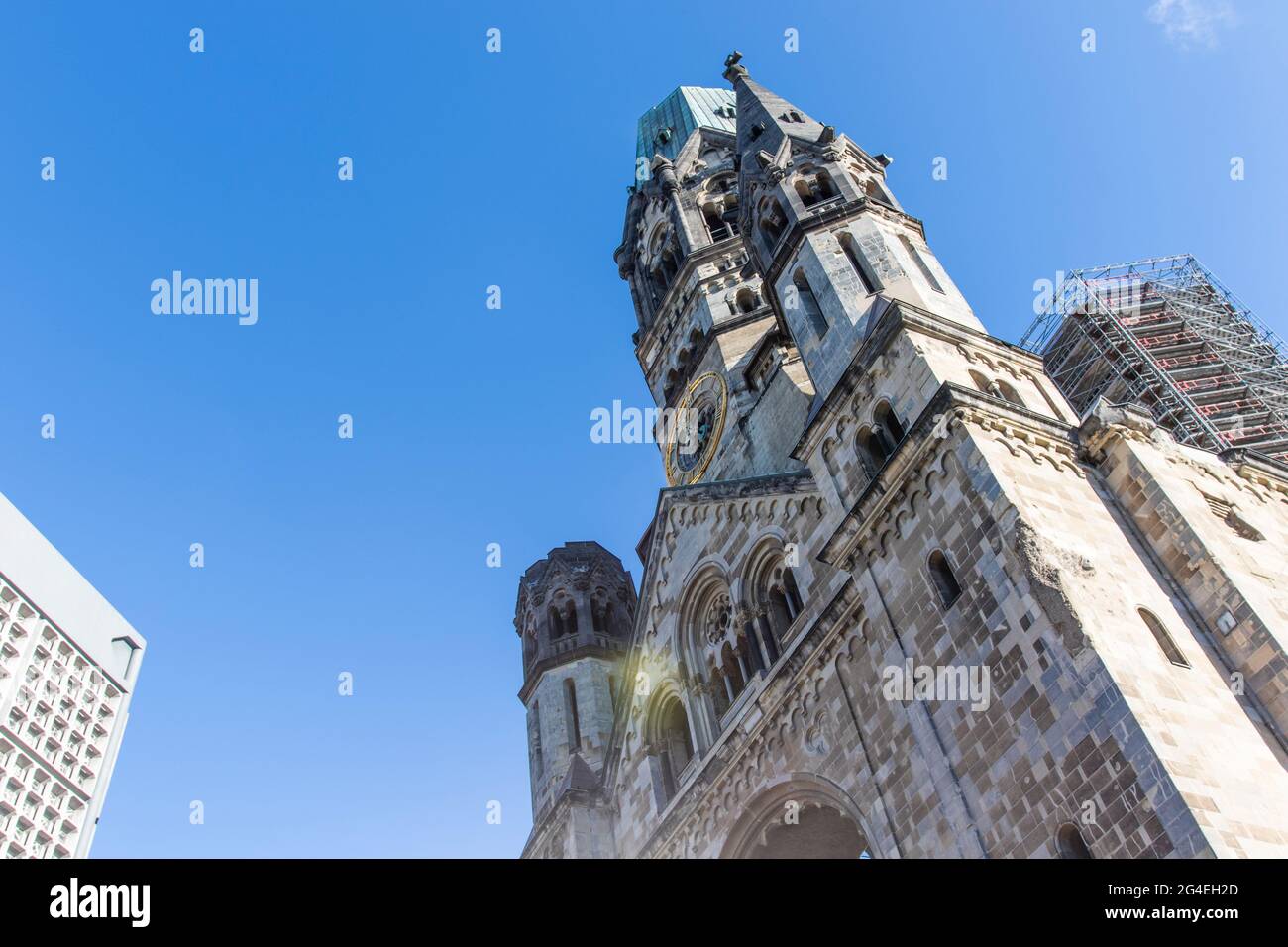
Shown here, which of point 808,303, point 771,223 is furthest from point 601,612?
point 808,303

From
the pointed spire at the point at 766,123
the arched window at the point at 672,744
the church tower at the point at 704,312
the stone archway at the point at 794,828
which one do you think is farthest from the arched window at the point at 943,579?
the pointed spire at the point at 766,123

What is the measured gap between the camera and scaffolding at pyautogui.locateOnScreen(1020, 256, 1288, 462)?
120ft

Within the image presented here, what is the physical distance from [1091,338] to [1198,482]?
23.0 m

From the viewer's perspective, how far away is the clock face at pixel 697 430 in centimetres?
3356

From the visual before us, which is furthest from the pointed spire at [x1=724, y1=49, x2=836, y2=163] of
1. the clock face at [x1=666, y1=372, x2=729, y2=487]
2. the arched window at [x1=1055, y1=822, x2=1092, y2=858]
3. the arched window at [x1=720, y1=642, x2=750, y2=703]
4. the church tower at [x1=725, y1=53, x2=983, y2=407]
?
the arched window at [x1=1055, y1=822, x2=1092, y2=858]

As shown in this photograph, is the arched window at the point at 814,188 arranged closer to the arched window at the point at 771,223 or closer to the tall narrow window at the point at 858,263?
the arched window at the point at 771,223

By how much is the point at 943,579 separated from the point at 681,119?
36534mm

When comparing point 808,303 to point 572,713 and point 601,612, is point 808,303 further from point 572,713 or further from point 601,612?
point 572,713

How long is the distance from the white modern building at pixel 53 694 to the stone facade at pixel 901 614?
11963 mm

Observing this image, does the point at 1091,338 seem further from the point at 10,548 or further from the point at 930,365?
the point at 10,548

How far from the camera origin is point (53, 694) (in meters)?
31.2

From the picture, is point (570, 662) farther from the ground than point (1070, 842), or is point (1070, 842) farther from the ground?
point (570, 662)
